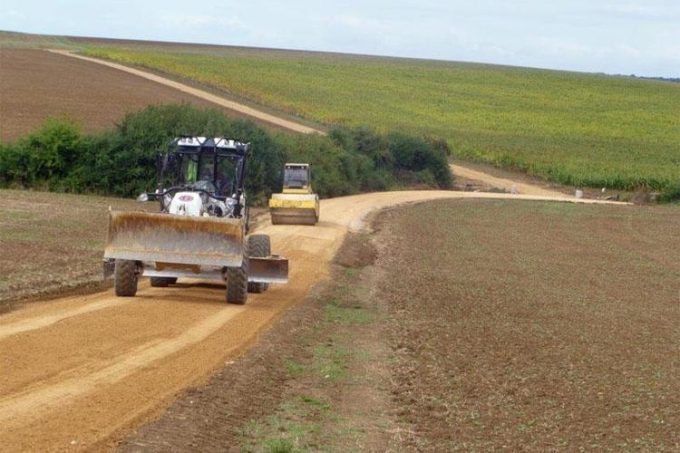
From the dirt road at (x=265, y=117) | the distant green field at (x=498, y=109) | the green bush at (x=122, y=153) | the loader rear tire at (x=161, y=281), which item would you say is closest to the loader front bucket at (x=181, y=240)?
Answer: the loader rear tire at (x=161, y=281)

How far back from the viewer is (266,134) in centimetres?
4841

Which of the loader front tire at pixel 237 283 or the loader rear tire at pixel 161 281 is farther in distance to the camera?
the loader rear tire at pixel 161 281

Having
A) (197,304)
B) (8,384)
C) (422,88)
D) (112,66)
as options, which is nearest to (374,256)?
(197,304)

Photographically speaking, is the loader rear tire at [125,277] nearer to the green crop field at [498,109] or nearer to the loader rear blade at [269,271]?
the loader rear blade at [269,271]

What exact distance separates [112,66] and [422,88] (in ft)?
114

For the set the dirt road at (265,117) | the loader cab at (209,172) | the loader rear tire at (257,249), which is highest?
the loader cab at (209,172)

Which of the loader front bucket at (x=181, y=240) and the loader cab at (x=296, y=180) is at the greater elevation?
the loader front bucket at (x=181, y=240)

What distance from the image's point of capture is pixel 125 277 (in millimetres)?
18438

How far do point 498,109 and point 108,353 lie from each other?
101 m

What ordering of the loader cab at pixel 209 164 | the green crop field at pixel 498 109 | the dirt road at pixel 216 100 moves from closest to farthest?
the loader cab at pixel 209 164 → the dirt road at pixel 216 100 → the green crop field at pixel 498 109

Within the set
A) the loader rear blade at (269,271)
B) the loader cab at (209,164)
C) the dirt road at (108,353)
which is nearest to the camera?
the dirt road at (108,353)

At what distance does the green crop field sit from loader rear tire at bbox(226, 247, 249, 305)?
52.1 metres

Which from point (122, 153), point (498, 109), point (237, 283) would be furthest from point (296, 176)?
point (498, 109)

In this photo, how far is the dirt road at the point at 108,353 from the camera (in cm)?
1002
